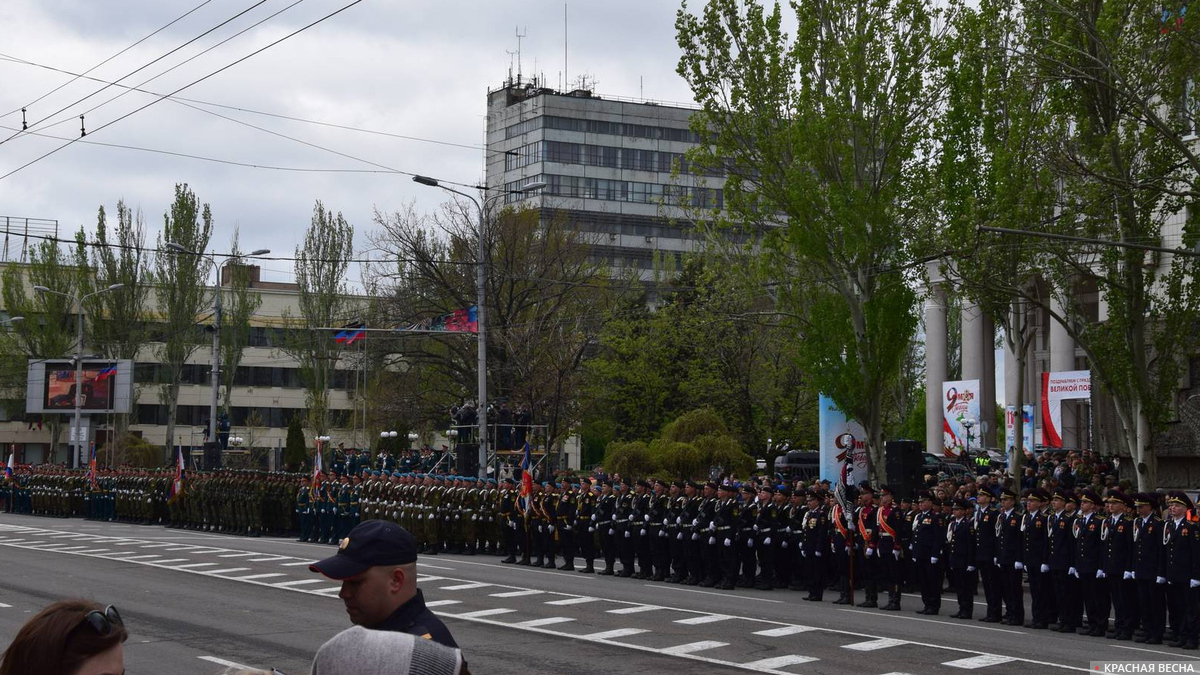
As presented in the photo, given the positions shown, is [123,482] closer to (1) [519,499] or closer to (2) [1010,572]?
(1) [519,499]

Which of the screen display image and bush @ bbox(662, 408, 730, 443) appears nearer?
bush @ bbox(662, 408, 730, 443)

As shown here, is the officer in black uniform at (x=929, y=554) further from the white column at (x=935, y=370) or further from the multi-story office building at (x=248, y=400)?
the multi-story office building at (x=248, y=400)

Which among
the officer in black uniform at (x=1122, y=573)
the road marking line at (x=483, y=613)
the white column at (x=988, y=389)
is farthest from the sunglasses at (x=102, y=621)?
the white column at (x=988, y=389)

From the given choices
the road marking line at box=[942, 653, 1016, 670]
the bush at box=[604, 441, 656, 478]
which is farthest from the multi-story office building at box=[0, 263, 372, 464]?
the road marking line at box=[942, 653, 1016, 670]

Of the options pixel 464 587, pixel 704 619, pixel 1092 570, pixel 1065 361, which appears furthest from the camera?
pixel 1065 361

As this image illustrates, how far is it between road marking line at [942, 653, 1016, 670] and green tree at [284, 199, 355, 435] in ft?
185

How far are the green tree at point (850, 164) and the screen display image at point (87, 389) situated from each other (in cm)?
3305

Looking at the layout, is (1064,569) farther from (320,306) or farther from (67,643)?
(320,306)

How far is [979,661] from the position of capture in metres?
12.8

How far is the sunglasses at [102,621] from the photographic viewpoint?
10.1ft

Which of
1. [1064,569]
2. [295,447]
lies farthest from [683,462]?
[295,447]

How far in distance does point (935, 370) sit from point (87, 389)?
3513 cm

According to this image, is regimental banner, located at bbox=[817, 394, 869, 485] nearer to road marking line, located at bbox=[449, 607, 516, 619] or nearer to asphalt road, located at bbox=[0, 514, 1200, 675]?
asphalt road, located at bbox=[0, 514, 1200, 675]

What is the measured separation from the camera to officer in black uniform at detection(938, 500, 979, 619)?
677 inches
